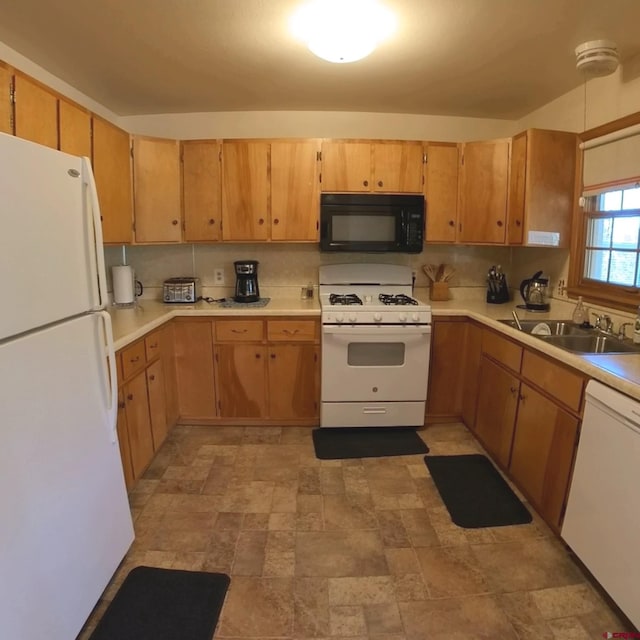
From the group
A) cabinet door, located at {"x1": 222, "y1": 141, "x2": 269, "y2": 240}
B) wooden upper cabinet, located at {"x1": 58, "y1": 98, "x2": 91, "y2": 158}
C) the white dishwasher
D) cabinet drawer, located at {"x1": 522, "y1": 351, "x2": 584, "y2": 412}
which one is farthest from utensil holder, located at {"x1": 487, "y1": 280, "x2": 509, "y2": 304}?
wooden upper cabinet, located at {"x1": 58, "y1": 98, "x2": 91, "y2": 158}

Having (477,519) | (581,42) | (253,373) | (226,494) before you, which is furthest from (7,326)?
(581,42)

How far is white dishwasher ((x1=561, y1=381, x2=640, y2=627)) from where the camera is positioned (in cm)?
146

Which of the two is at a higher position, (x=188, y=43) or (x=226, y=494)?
(x=188, y=43)

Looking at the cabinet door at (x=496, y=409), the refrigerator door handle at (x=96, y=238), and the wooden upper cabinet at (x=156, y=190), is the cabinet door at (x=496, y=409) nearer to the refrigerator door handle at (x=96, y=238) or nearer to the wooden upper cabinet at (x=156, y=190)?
the refrigerator door handle at (x=96, y=238)

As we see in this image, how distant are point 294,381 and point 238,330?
0.55 m

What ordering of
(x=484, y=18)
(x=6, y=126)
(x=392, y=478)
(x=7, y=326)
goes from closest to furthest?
(x=7, y=326)
(x=6, y=126)
(x=484, y=18)
(x=392, y=478)

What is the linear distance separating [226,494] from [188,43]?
240 centimetres

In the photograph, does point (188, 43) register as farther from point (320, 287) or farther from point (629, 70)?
point (629, 70)

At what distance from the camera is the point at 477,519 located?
212 centimetres

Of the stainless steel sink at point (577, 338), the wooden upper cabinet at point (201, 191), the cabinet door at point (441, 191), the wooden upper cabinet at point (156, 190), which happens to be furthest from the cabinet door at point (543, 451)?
the wooden upper cabinet at point (156, 190)

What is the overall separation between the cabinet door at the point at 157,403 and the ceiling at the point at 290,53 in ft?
5.79

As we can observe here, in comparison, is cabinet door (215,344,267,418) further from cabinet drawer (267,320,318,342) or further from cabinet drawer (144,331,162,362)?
cabinet drawer (144,331,162,362)

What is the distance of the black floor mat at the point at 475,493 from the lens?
2127 millimetres

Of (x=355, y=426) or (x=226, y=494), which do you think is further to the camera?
(x=355, y=426)
